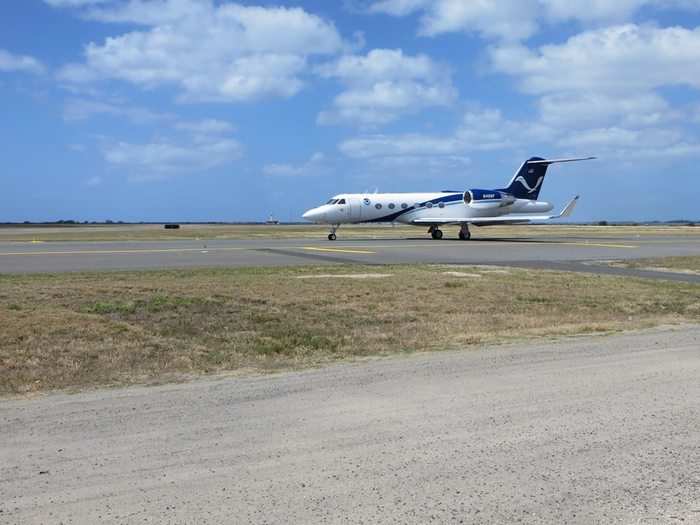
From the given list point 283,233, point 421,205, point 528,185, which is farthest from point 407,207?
point 283,233

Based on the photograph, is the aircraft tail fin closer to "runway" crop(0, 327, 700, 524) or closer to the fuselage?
the fuselage

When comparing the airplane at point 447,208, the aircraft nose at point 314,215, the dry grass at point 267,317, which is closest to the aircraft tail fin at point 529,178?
the airplane at point 447,208

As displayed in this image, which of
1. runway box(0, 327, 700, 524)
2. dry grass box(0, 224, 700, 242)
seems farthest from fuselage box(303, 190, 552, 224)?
A: runway box(0, 327, 700, 524)

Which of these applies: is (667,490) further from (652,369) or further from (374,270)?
(374,270)

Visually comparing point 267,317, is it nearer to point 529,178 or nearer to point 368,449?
point 368,449

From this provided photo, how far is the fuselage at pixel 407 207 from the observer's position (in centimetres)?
4766

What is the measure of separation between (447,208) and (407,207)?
285 centimetres

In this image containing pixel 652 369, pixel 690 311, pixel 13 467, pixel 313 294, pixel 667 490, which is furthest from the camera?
pixel 313 294

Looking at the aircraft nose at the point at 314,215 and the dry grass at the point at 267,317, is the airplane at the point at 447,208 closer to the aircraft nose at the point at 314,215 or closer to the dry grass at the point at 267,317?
the aircraft nose at the point at 314,215

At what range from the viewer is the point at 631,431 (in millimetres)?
5840

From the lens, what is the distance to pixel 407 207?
4944 centimetres

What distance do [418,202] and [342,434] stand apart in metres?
44.4

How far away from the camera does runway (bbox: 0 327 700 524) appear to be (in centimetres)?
441

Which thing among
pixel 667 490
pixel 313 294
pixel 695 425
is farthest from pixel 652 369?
pixel 313 294
